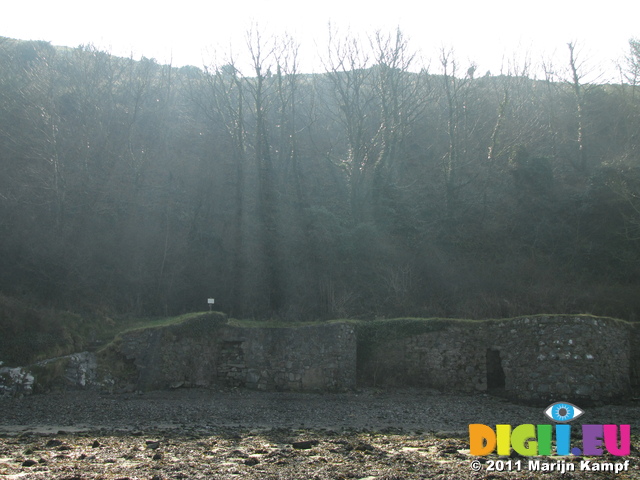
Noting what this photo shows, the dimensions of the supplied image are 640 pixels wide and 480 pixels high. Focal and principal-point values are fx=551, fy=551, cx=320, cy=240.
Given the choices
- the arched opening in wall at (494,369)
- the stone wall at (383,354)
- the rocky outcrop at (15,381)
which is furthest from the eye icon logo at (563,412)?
the rocky outcrop at (15,381)

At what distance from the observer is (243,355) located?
706 inches

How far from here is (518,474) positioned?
27.5 feet

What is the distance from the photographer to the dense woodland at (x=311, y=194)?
78.2 feet

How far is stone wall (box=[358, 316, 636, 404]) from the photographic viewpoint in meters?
15.8

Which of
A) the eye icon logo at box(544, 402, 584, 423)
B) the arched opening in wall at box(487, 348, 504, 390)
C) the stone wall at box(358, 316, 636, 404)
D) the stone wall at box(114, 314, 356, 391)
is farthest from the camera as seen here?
the arched opening in wall at box(487, 348, 504, 390)

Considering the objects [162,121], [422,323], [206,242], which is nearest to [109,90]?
[162,121]

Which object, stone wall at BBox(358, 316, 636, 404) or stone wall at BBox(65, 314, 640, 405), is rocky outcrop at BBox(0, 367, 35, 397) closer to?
stone wall at BBox(65, 314, 640, 405)

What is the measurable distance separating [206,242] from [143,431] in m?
16.5

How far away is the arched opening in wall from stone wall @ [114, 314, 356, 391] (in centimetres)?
433

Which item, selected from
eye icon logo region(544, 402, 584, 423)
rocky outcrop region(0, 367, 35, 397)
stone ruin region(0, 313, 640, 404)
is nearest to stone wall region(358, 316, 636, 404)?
stone ruin region(0, 313, 640, 404)

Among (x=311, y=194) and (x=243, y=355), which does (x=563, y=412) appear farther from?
(x=311, y=194)

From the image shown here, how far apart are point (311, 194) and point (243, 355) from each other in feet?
45.0

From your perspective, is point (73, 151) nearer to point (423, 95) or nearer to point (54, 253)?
point (54, 253)

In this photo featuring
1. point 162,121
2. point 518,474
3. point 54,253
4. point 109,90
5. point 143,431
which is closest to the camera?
point 518,474
